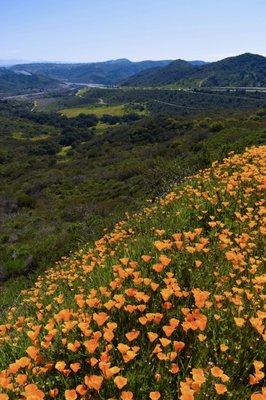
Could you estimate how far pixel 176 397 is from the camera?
340cm

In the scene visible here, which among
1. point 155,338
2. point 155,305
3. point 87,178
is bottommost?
point 87,178

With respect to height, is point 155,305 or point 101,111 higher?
A: point 155,305

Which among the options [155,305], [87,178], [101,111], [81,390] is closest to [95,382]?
[81,390]

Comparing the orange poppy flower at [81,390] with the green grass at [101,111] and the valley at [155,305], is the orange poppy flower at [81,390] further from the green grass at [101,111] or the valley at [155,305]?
the green grass at [101,111]

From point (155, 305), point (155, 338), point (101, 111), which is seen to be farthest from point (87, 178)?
point (101, 111)

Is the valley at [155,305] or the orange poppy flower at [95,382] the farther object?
the valley at [155,305]

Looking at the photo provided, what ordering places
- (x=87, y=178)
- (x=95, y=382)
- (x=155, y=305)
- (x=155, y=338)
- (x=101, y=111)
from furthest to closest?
(x=101, y=111) < (x=87, y=178) < (x=155, y=305) < (x=155, y=338) < (x=95, y=382)

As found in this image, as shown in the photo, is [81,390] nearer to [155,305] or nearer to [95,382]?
[95,382]

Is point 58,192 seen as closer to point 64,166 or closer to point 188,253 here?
point 64,166

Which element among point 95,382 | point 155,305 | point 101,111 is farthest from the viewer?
point 101,111

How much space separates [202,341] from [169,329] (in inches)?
17.4

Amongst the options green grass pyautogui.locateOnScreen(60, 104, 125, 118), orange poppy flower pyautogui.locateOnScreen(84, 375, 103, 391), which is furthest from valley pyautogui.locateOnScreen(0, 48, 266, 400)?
green grass pyautogui.locateOnScreen(60, 104, 125, 118)

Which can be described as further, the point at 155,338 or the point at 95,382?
the point at 155,338

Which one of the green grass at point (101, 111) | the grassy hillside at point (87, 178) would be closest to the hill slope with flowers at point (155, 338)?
the grassy hillside at point (87, 178)
